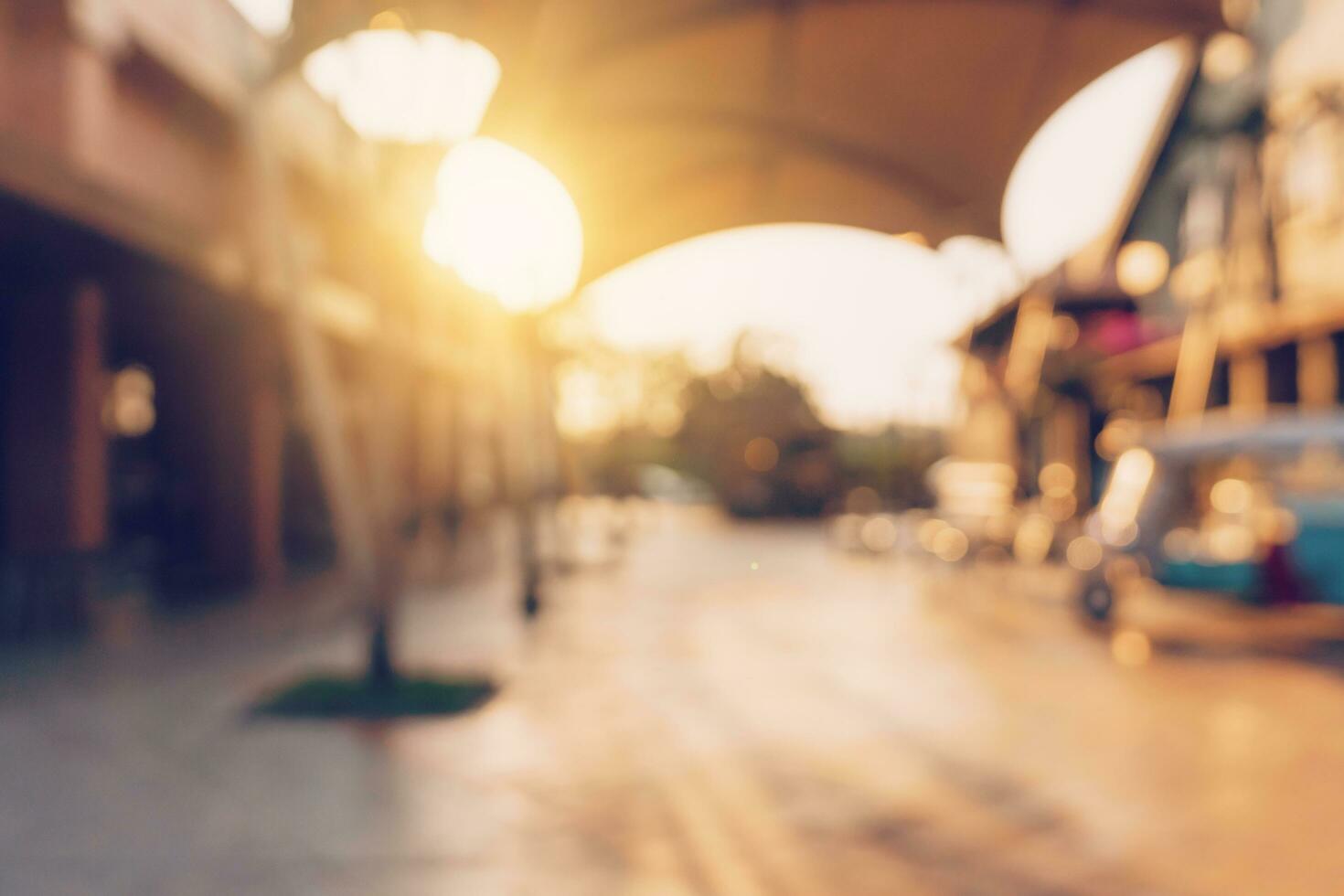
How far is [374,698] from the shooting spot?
293 inches

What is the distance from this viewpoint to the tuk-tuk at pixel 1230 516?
10516 mm

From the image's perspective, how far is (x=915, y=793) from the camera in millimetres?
5320

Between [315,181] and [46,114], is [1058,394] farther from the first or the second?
[46,114]

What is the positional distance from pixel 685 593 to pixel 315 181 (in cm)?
860

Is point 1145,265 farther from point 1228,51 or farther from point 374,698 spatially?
point 374,698

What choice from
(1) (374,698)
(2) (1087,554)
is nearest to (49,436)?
(1) (374,698)

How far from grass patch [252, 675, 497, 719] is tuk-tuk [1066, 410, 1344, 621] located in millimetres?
6312

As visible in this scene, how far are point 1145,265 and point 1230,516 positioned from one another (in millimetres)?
12883

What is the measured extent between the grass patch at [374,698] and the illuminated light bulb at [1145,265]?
61.0 ft

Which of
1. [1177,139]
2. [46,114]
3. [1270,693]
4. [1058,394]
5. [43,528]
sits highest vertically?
[1177,139]

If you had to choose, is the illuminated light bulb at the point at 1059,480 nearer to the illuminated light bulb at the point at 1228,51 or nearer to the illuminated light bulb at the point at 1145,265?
the illuminated light bulb at the point at 1145,265

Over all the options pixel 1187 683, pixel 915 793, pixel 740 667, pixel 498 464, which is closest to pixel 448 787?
pixel 915 793

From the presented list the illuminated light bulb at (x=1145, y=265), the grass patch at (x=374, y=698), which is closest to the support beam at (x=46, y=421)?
the grass patch at (x=374, y=698)

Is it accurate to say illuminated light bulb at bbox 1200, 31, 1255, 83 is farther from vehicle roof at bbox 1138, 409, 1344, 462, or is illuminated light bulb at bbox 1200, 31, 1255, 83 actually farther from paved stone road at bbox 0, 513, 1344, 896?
vehicle roof at bbox 1138, 409, 1344, 462
